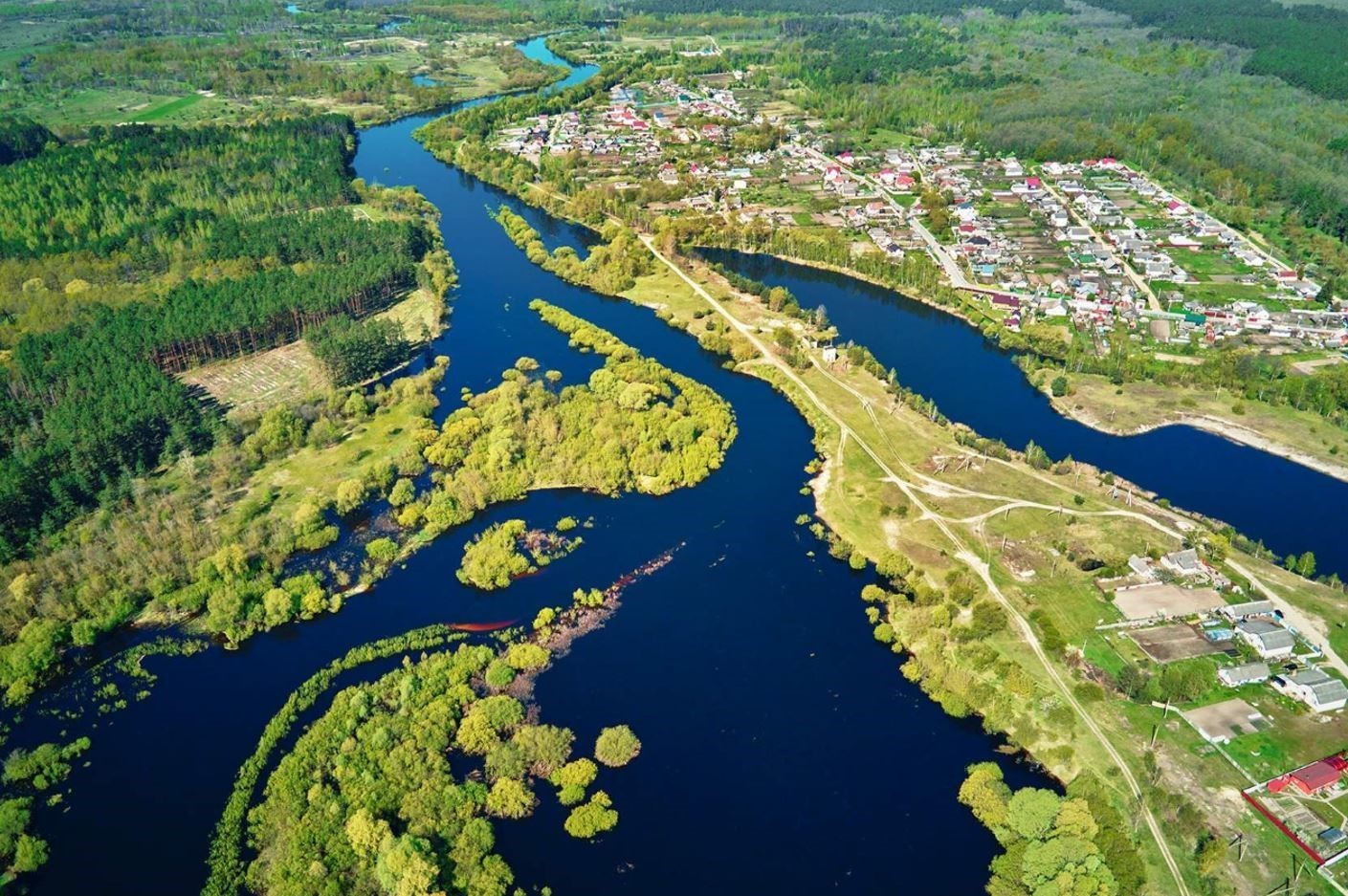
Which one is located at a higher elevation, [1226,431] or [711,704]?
[1226,431]

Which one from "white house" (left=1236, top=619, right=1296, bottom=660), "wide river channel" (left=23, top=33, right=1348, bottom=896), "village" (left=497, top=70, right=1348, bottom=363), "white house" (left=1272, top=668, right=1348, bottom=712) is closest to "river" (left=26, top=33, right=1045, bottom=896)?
"wide river channel" (left=23, top=33, right=1348, bottom=896)

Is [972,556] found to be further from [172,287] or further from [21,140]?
[21,140]

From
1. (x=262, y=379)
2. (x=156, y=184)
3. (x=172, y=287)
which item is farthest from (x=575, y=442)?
(x=156, y=184)

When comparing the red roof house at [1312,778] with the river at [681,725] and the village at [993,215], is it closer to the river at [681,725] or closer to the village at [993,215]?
the river at [681,725]

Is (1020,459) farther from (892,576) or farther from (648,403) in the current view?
(648,403)

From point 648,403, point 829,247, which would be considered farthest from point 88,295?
point 829,247

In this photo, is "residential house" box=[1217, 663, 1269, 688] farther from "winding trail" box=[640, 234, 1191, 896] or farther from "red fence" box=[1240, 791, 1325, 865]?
"winding trail" box=[640, 234, 1191, 896]
